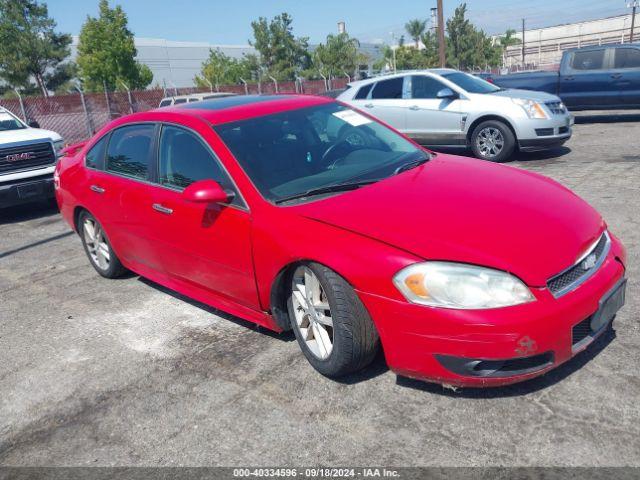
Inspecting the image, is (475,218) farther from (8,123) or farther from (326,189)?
(8,123)

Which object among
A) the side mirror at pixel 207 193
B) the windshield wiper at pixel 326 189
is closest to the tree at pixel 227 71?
the side mirror at pixel 207 193

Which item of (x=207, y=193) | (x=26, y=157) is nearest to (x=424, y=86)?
(x=26, y=157)

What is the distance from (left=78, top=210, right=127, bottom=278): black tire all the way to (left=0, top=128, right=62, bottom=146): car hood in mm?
3990

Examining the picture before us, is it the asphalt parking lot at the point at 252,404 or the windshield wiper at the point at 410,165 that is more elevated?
the windshield wiper at the point at 410,165

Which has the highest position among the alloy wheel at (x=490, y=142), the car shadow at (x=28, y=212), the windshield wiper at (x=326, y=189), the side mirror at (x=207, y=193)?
the side mirror at (x=207, y=193)

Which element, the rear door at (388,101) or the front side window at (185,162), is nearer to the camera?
the front side window at (185,162)

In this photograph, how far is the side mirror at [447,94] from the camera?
10047mm

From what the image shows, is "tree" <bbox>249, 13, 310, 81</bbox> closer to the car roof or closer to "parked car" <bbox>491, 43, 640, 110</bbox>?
"parked car" <bbox>491, 43, 640, 110</bbox>

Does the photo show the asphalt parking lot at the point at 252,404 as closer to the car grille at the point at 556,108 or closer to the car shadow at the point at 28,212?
the car shadow at the point at 28,212

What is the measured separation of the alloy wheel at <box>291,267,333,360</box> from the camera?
326cm

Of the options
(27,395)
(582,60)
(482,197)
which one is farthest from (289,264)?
(582,60)

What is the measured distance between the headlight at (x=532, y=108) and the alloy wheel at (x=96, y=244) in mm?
6934

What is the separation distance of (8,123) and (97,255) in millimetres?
5689

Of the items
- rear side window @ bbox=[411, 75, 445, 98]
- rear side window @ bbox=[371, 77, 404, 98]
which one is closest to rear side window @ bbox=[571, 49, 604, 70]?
rear side window @ bbox=[411, 75, 445, 98]
